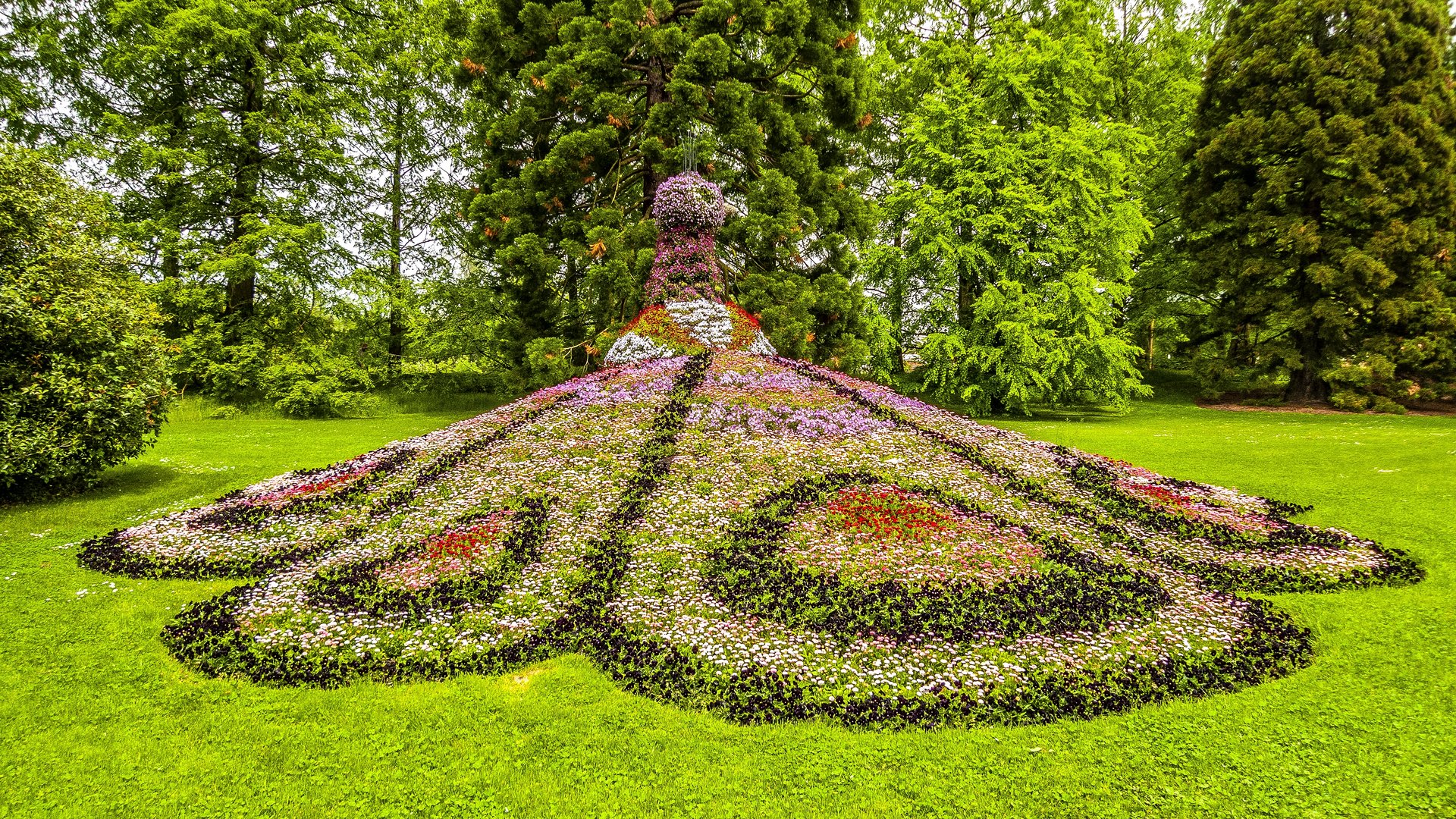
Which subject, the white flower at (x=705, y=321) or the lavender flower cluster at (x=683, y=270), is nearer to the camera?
the white flower at (x=705, y=321)

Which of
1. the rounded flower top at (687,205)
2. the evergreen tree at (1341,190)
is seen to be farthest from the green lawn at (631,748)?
the evergreen tree at (1341,190)

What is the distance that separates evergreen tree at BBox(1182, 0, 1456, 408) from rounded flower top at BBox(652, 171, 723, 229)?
64.8 ft

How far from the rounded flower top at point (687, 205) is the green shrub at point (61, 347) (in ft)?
30.2

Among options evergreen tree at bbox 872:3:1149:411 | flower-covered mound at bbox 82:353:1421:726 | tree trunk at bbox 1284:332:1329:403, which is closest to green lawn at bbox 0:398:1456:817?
flower-covered mound at bbox 82:353:1421:726

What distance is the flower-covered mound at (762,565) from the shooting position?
4.65 meters

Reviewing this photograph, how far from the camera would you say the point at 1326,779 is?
11.5 ft

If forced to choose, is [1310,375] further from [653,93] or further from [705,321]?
[653,93]

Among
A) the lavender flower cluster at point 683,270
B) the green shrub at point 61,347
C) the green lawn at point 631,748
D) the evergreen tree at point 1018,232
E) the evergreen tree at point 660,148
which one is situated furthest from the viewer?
the evergreen tree at point 1018,232

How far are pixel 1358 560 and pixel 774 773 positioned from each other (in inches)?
279

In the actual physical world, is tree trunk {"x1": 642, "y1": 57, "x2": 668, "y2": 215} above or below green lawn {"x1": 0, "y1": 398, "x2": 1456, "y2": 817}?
above

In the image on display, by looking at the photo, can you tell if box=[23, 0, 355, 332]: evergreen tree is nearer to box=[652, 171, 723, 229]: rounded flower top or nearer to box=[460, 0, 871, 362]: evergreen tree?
box=[460, 0, 871, 362]: evergreen tree

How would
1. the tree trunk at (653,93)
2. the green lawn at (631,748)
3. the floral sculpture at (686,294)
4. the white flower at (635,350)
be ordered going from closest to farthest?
the green lawn at (631,748), the white flower at (635,350), the floral sculpture at (686,294), the tree trunk at (653,93)

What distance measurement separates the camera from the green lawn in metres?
3.37

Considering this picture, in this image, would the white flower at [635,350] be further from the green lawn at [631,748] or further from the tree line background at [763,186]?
the green lawn at [631,748]
